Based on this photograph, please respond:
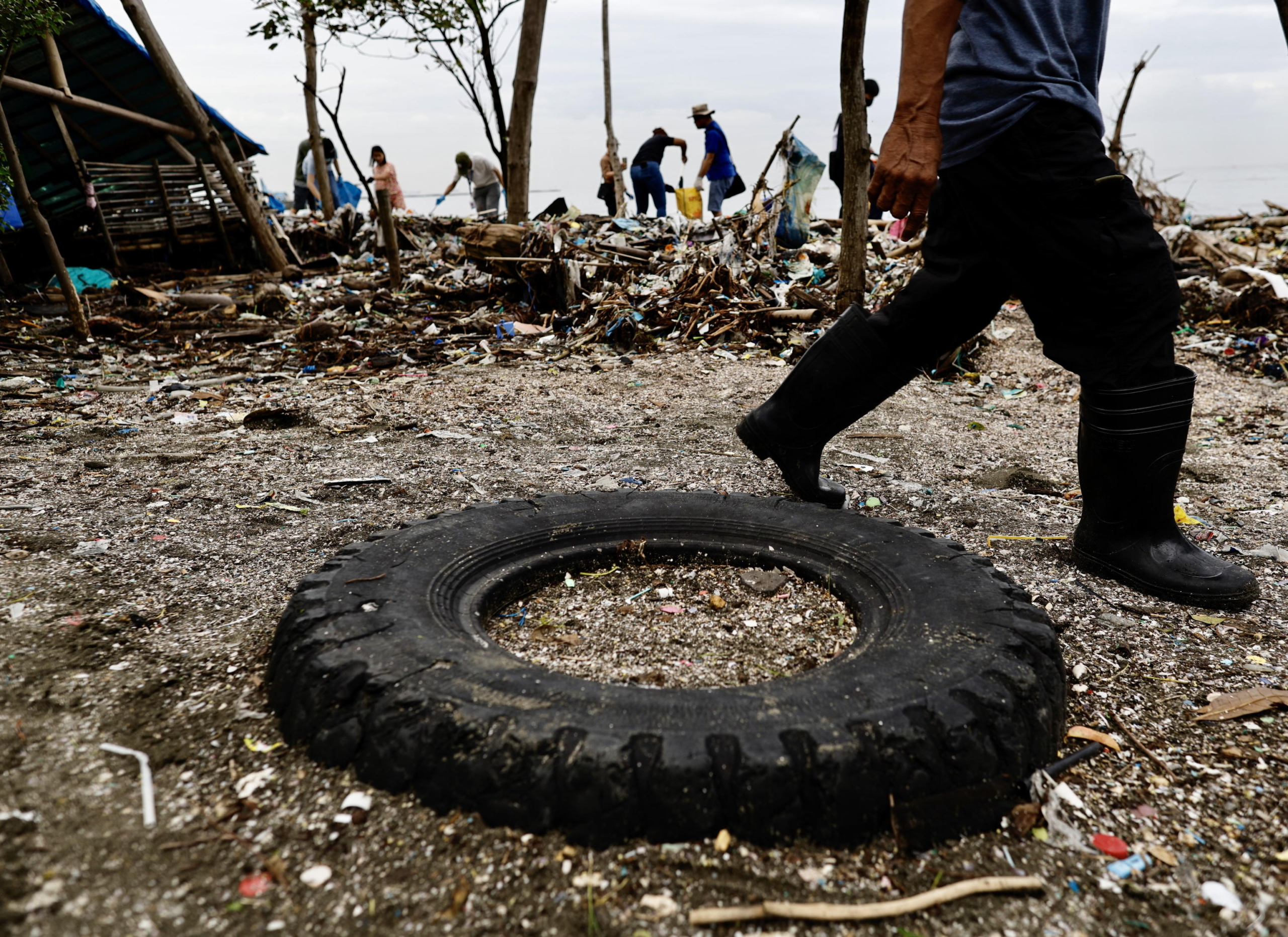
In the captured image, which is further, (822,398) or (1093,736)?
(822,398)

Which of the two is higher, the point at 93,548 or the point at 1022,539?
the point at 93,548

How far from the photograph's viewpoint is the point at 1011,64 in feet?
6.14

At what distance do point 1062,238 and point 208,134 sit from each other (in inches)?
401

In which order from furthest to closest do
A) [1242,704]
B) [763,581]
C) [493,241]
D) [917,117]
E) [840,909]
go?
[493,241]
[763,581]
[917,117]
[1242,704]
[840,909]

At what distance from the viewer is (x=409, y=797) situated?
4.26 feet

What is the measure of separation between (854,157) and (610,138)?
38.0 ft

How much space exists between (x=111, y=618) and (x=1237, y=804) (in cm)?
234

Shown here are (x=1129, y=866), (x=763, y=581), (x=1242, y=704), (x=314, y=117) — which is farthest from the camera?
(x=314, y=117)

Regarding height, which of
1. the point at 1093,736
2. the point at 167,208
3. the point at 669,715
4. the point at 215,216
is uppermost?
the point at 167,208

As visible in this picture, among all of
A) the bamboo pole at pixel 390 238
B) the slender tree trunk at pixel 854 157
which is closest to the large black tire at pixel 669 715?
the slender tree trunk at pixel 854 157

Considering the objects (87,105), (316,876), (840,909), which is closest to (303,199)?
(87,105)

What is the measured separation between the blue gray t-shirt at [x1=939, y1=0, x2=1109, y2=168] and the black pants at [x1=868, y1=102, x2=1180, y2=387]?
1.6 inches

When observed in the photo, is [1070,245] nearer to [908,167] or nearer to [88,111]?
[908,167]

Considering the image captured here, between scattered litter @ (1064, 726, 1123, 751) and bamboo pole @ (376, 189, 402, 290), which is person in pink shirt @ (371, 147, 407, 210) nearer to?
bamboo pole @ (376, 189, 402, 290)
